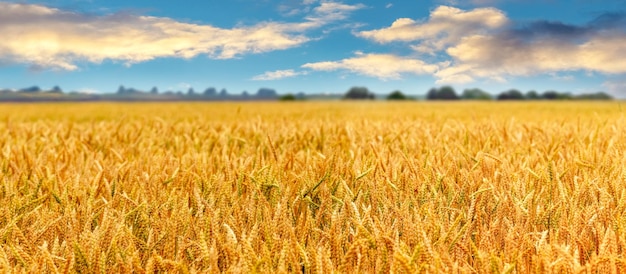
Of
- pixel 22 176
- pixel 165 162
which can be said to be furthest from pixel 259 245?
pixel 22 176

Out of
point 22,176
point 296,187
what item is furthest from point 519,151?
point 22,176

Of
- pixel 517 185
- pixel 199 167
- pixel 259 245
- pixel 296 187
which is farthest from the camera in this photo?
pixel 199 167

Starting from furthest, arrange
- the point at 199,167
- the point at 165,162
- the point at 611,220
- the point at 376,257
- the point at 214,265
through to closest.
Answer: the point at 165,162
the point at 199,167
the point at 611,220
the point at 376,257
the point at 214,265

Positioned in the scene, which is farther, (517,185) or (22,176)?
(22,176)

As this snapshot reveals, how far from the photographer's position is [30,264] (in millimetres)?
1254

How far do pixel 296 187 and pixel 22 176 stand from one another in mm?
1256

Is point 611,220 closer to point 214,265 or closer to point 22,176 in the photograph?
point 214,265

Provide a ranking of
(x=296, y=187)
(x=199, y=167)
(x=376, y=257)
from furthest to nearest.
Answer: (x=199, y=167) → (x=296, y=187) → (x=376, y=257)

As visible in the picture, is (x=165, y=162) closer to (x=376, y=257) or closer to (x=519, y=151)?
(x=376, y=257)

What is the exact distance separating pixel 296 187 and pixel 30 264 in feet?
3.04

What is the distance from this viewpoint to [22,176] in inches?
89.1

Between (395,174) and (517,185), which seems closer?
(517,185)

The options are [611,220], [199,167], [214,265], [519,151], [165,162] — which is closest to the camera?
[214,265]

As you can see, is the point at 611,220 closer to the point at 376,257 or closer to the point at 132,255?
the point at 376,257
